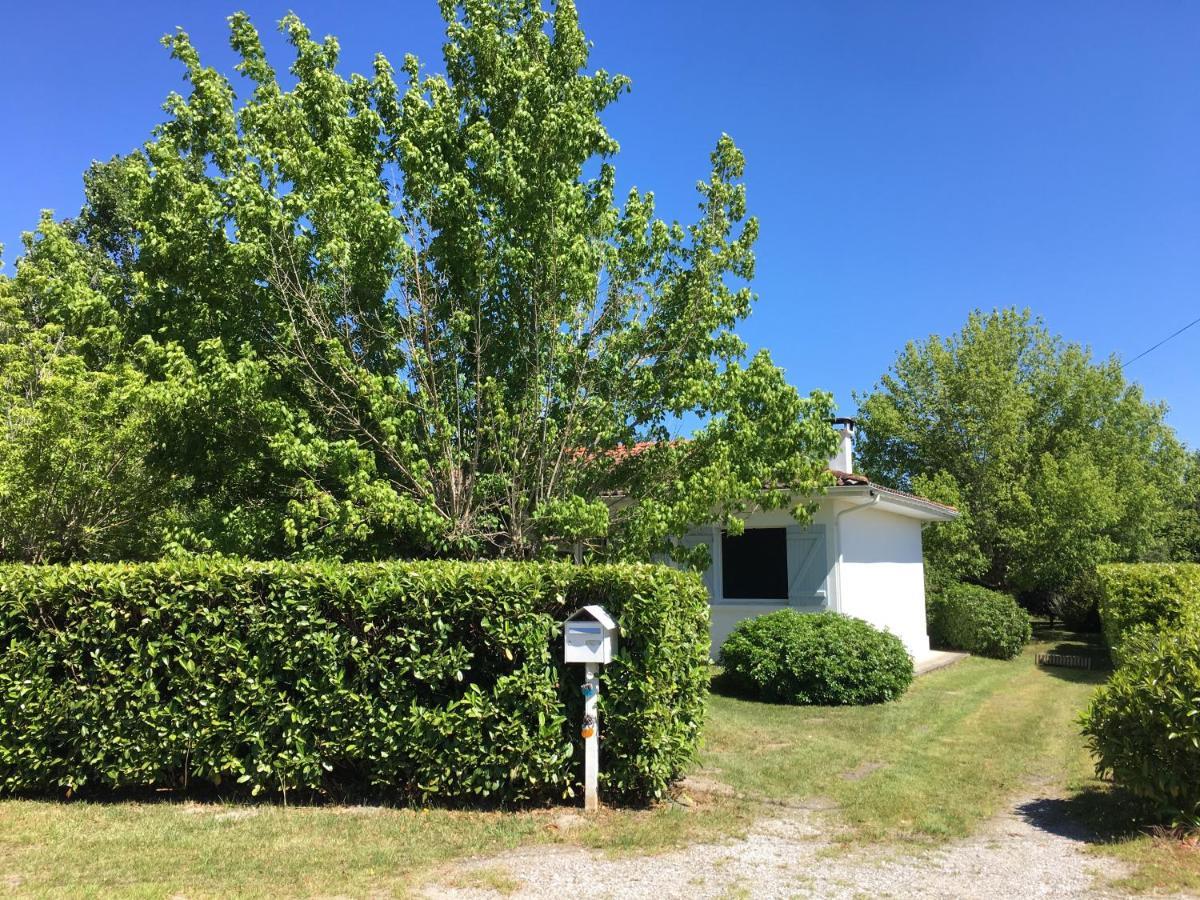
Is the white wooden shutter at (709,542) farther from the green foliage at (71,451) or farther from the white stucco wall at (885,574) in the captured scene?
the green foliage at (71,451)

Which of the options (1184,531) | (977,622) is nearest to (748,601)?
(977,622)

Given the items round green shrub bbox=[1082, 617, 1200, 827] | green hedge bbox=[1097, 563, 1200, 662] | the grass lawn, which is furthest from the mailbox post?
green hedge bbox=[1097, 563, 1200, 662]

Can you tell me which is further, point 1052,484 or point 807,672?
Result: point 1052,484

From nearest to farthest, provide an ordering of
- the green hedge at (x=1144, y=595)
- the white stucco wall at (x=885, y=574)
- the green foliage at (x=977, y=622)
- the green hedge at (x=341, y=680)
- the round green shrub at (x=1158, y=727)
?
the round green shrub at (x=1158, y=727), the green hedge at (x=341, y=680), the green hedge at (x=1144, y=595), the white stucco wall at (x=885, y=574), the green foliage at (x=977, y=622)

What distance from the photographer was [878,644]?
10.9 metres

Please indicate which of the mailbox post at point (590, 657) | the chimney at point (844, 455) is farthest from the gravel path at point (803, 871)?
the chimney at point (844, 455)

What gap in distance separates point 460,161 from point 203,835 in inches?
245

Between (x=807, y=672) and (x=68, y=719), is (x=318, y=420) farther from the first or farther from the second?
(x=807, y=672)

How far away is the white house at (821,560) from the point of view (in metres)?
12.9

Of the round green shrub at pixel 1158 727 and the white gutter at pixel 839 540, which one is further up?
the white gutter at pixel 839 540

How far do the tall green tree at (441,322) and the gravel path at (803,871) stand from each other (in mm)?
3101

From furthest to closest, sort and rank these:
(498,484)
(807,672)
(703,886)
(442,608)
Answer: (807,672), (498,484), (442,608), (703,886)

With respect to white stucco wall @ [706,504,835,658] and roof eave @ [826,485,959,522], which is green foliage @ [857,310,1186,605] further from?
white stucco wall @ [706,504,835,658]

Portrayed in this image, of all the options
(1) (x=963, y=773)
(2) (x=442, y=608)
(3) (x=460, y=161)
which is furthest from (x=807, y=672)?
(3) (x=460, y=161)
